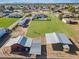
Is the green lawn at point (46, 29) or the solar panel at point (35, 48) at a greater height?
the solar panel at point (35, 48)

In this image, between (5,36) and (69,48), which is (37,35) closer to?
(5,36)

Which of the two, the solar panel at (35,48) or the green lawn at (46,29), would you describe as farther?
the green lawn at (46,29)

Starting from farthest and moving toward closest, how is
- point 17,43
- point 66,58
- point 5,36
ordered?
1. point 5,36
2. point 17,43
3. point 66,58

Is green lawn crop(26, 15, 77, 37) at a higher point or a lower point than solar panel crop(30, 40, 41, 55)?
lower

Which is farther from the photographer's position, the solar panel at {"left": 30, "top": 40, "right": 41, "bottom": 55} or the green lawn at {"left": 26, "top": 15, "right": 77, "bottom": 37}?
the green lawn at {"left": 26, "top": 15, "right": 77, "bottom": 37}

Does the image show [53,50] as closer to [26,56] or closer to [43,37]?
[26,56]

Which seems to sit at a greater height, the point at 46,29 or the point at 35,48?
the point at 35,48

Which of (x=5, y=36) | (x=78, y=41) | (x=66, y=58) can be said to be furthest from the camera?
(x=5, y=36)

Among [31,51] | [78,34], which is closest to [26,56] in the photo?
[31,51]

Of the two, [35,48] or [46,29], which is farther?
[46,29]

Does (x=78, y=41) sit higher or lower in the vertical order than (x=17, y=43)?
lower

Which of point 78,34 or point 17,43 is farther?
point 78,34
